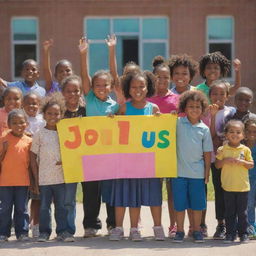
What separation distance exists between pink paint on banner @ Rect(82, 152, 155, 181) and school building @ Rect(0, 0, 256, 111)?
14298 mm

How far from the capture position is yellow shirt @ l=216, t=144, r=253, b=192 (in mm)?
8656

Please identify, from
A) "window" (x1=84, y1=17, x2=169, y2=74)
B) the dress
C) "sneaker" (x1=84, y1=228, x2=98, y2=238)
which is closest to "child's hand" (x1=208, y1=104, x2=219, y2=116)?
the dress

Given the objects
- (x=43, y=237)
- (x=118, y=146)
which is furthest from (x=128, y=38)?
(x=43, y=237)

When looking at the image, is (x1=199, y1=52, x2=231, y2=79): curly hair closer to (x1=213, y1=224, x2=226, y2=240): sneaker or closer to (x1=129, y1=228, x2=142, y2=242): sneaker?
(x1=213, y1=224, x2=226, y2=240): sneaker

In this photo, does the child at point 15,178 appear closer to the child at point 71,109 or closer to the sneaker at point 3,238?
the sneaker at point 3,238

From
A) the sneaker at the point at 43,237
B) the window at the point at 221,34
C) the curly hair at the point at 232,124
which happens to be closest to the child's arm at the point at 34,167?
the sneaker at the point at 43,237

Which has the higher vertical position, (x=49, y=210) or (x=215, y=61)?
(x=215, y=61)

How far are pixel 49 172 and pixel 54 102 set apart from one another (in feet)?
2.39

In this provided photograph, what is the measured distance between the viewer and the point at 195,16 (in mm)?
23406

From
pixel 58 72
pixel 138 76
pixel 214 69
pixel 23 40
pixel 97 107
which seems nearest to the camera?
pixel 138 76

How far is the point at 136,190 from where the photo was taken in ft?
29.1

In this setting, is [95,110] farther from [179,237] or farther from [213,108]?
[179,237]

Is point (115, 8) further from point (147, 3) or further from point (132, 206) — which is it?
point (132, 206)

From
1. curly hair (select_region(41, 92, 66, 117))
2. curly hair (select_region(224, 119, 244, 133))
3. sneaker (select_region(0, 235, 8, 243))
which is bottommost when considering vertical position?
sneaker (select_region(0, 235, 8, 243))
